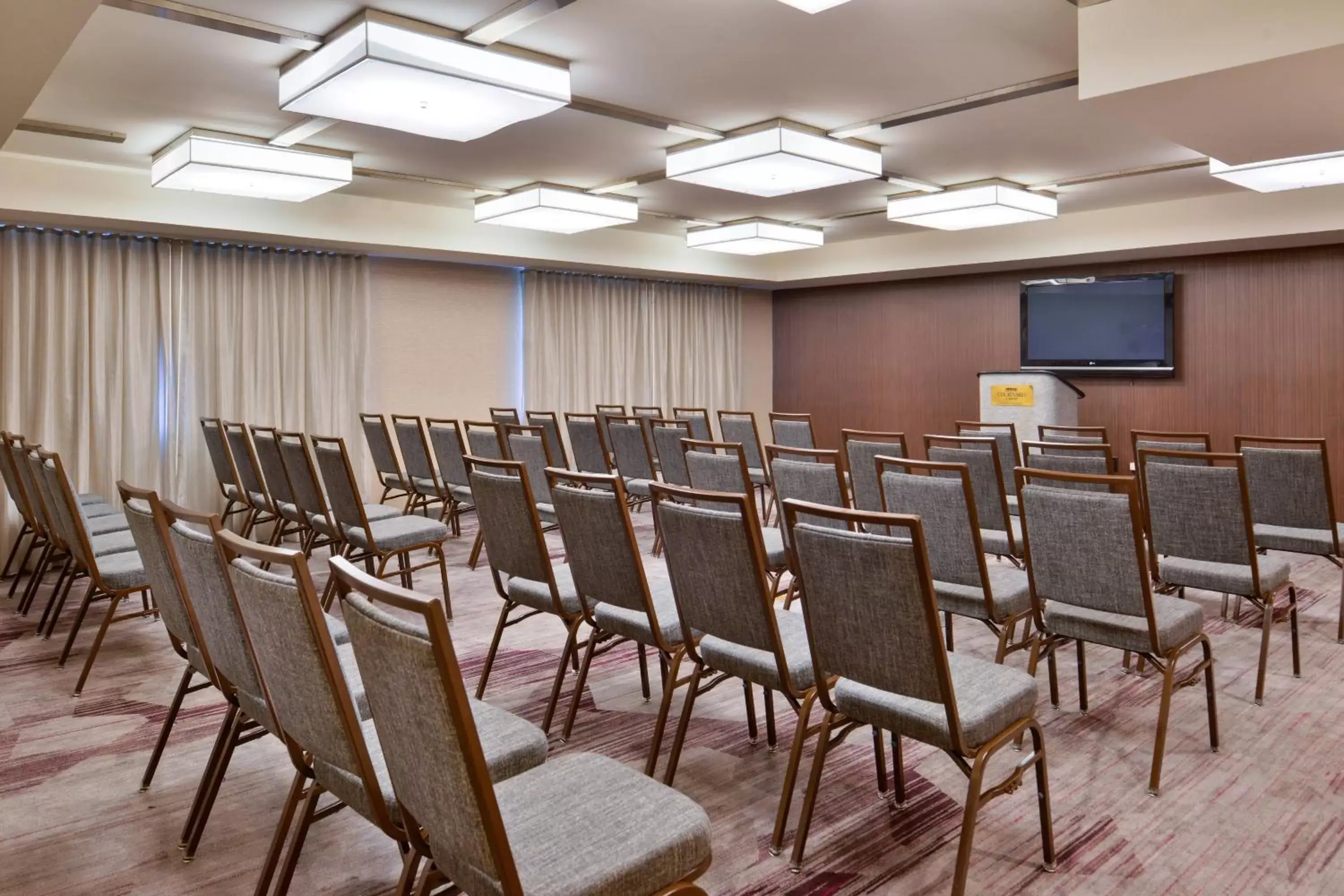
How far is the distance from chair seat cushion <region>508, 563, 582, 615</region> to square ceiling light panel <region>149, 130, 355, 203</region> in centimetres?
324

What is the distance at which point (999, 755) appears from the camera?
308 centimetres

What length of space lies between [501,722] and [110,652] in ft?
10.4

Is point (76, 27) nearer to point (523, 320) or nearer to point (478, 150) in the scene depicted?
point (478, 150)

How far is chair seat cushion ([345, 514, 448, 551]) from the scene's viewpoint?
459 cm

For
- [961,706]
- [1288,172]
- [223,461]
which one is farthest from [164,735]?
[1288,172]

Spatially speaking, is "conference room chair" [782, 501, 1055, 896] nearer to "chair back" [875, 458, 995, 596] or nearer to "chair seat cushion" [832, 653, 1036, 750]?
"chair seat cushion" [832, 653, 1036, 750]

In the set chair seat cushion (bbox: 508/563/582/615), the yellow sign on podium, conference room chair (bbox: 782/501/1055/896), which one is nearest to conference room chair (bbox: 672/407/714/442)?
chair seat cushion (bbox: 508/563/582/615)

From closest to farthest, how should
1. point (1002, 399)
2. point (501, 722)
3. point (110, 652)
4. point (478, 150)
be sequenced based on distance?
point (501, 722)
point (110, 652)
point (478, 150)
point (1002, 399)

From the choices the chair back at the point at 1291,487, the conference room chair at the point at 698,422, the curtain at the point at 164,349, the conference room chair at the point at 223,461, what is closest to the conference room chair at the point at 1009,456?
the chair back at the point at 1291,487

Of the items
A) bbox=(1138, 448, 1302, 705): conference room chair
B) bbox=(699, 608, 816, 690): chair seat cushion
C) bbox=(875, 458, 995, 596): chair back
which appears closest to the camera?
bbox=(699, 608, 816, 690): chair seat cushion

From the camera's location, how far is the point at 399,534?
470 cm

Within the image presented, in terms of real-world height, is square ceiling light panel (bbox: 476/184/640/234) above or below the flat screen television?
above

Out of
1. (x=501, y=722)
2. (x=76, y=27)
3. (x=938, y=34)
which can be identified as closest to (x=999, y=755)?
(x=501, y=722)

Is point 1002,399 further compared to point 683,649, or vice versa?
point 1002,399
